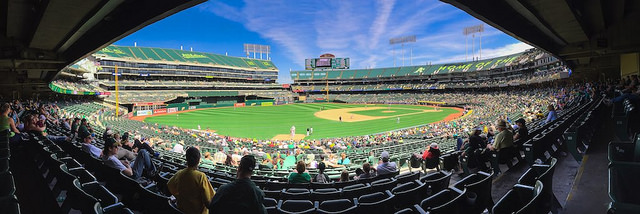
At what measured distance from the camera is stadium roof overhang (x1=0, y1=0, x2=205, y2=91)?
7215 millimetres

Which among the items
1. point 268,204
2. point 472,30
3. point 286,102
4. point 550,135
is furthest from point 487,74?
point 268,204

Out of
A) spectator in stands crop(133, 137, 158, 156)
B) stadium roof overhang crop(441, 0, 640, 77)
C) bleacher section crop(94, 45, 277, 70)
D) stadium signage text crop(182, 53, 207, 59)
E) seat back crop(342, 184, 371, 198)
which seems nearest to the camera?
seat back crop(342, 184, 371, 198)

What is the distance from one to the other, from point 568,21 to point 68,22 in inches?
610

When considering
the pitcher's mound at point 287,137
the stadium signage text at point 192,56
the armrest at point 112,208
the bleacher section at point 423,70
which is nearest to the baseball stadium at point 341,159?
the armrest at point 112,208

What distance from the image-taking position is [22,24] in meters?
8.98

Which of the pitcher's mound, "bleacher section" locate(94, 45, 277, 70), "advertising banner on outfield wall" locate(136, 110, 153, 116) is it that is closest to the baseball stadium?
the pitcher's mound

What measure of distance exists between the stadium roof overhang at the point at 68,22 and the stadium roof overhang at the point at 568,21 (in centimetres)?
891

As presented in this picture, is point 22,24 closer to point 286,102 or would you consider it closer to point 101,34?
point 101,34

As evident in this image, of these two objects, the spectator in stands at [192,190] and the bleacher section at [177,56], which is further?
the bleacher section at [177,56]

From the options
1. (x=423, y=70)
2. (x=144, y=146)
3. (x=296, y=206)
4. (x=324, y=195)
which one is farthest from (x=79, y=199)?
(x=423, y=70)

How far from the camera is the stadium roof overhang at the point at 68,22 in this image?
7.21 metres

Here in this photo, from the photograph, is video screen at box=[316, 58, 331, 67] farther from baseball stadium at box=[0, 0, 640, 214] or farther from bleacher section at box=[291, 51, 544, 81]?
baseball stadium at box=[0, 0, 640, 214]

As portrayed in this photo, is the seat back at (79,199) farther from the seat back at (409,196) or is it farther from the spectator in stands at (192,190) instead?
the seat back at (409,196)

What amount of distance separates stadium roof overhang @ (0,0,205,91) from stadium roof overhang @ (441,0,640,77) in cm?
891
